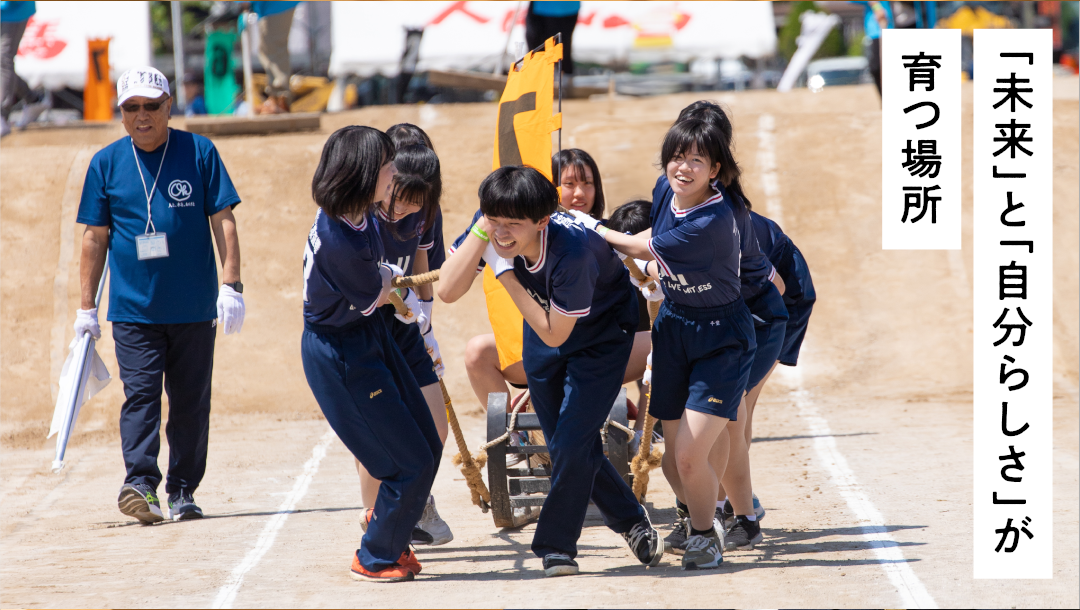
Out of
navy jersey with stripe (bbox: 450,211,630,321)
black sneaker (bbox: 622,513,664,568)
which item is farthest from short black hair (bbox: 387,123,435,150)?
black sneaker (bbox: 622,513,664,568)

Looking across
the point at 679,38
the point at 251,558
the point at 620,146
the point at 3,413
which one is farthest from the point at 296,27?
the point at 251,558

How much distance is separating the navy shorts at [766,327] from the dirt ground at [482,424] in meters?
0.77

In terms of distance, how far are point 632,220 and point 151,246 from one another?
8.14 feet

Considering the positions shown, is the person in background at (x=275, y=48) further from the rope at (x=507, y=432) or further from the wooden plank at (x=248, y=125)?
the rope at (x=507, y=432)

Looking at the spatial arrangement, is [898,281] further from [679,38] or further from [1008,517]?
[679,38]

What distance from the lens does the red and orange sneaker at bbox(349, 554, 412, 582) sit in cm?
408

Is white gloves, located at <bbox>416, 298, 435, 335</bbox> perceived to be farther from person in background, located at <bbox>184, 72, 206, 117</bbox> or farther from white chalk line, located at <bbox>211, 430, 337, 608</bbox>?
person in background, located at <bbox>184, 72, 206, 117</bbox>

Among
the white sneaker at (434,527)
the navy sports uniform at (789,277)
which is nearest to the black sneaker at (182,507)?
the white sneaker at (434,527)

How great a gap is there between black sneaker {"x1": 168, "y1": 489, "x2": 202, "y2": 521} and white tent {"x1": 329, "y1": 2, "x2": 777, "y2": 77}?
1512 centimetres

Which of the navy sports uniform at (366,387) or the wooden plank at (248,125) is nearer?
the navy sports uniform at (366,387)

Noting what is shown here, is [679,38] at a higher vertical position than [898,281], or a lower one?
higher

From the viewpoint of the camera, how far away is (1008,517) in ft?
15.4

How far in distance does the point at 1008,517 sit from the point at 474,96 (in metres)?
18.2

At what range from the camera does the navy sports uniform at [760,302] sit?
14.2 feet
